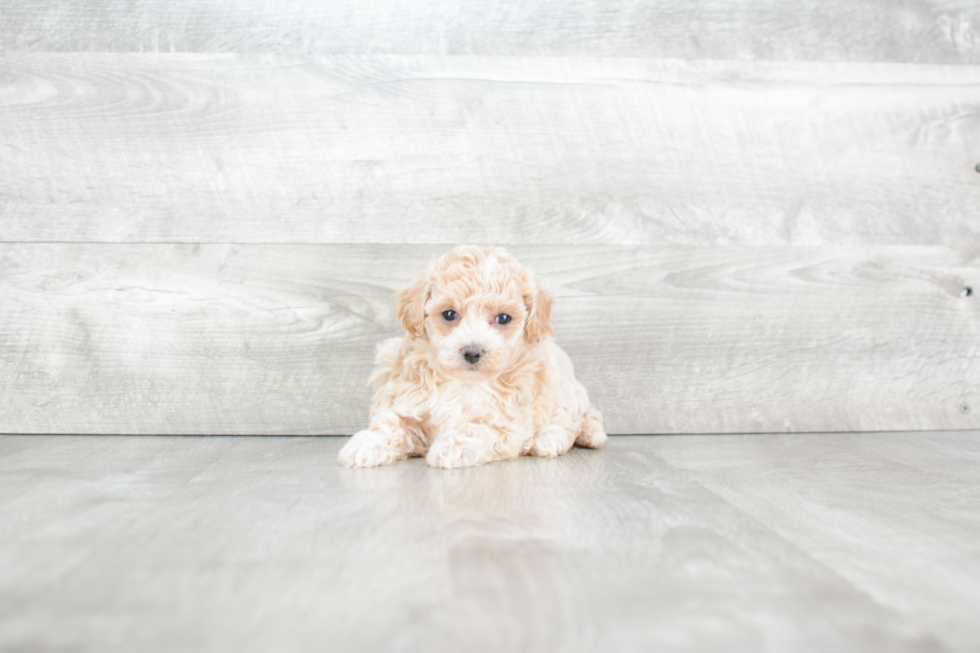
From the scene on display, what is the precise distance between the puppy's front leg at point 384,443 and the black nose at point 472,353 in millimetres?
229

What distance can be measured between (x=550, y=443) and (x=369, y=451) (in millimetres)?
404

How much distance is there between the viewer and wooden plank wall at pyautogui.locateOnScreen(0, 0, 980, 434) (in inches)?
74.8

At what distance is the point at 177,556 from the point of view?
2.89ft

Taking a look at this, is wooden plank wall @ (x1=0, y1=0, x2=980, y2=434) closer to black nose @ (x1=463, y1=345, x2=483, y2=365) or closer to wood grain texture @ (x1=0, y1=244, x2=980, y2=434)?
wood grain texture @ (x1=0, y1=244, x2=980, y2=434)

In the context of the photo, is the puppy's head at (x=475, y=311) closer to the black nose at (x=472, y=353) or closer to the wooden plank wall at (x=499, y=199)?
the black nose at (x=472, y=353)

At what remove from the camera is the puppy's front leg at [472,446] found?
1.44 m

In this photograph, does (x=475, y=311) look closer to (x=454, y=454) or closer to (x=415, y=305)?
(x=415, y=305)

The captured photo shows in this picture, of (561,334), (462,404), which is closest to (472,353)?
(462,404)

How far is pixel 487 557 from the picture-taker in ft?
A: 2.89

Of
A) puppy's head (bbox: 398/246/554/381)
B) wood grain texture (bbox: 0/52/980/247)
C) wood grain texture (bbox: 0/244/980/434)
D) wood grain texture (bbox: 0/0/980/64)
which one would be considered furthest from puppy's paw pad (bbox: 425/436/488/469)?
wood grain texture (bbox: 0/0/980/64)

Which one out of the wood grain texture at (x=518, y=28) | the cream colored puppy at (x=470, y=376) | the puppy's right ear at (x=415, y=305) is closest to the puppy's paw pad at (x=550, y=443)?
the cream colored puppy at (x=470, y=376)

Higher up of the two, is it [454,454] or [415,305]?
[415,305]

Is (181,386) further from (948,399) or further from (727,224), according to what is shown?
(948,399)

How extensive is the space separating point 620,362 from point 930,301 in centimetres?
97
